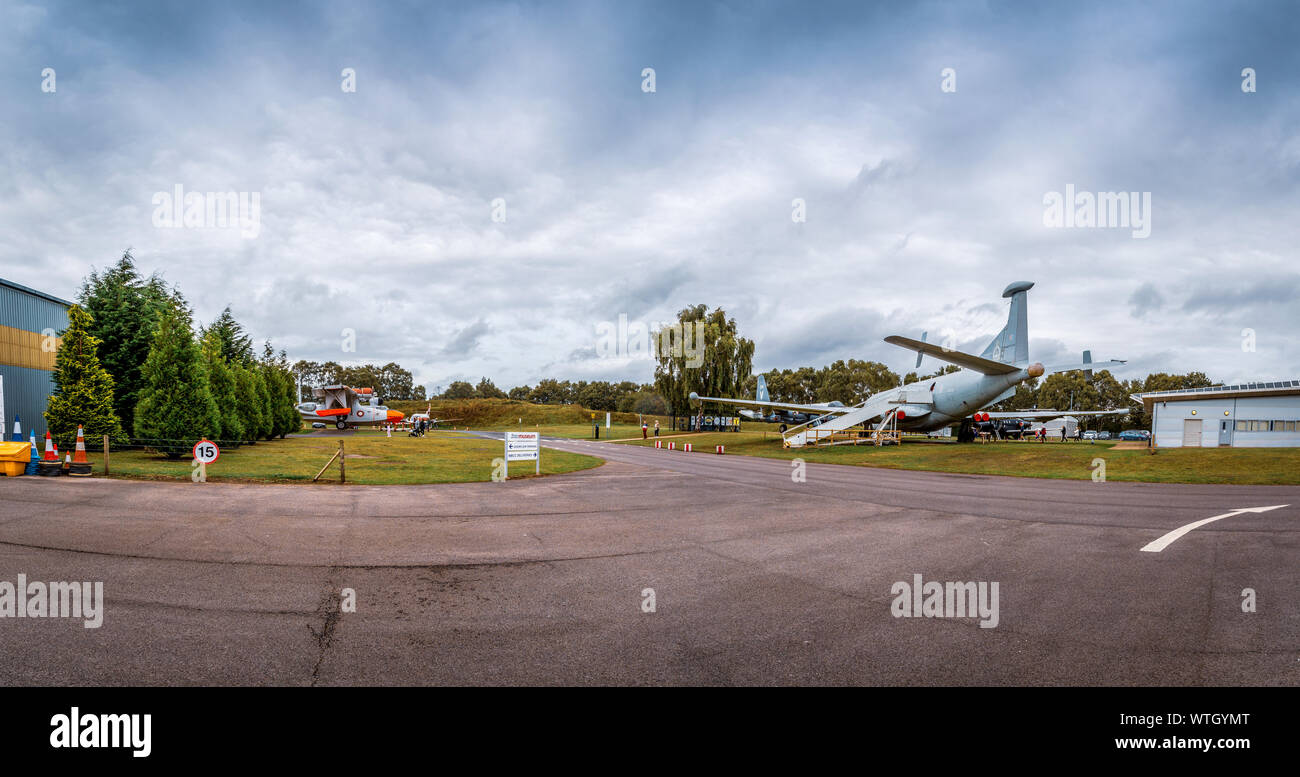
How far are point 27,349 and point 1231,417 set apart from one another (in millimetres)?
64920

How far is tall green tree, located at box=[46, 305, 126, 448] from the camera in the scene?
1895 cm

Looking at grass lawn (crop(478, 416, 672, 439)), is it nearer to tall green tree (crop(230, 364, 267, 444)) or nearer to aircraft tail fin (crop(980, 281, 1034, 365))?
tall green tree (crop(230, 364, 267, 444))

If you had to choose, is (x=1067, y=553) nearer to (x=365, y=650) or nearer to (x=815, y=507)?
(x=815, y=507)

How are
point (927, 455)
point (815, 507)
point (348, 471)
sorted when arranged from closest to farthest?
1. point (815, 507)
2. point (348, 471)
3. point (927, 455)

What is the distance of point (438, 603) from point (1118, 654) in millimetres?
5500

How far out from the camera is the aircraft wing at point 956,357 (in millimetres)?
22103

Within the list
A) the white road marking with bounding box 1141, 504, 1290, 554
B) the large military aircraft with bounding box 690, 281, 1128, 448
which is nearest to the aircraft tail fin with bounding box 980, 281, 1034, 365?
the large military aircraft with bounding box 690, 281, 1128, 448

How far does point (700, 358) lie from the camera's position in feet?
171

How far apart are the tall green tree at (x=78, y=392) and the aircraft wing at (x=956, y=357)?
91.9 feet

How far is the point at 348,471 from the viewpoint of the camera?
16.7 metres

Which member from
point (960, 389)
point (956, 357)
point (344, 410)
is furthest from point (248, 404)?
point (960, 389)

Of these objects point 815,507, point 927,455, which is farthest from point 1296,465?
point 815,507

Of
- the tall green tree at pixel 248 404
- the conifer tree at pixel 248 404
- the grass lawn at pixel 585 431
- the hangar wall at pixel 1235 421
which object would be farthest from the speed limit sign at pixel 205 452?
the hangar wall at pixel 1235 421
